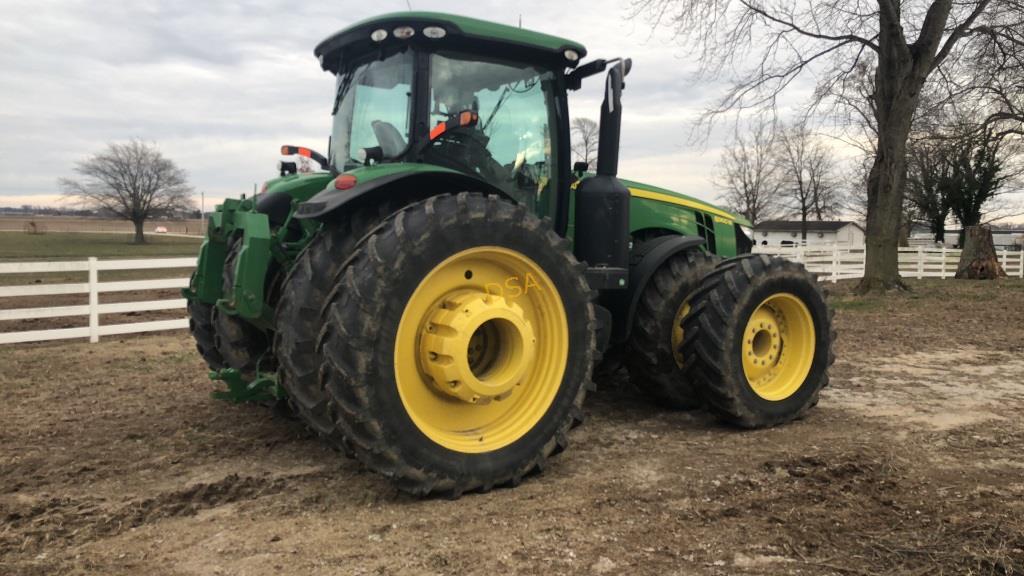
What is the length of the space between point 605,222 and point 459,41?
4.87 ft

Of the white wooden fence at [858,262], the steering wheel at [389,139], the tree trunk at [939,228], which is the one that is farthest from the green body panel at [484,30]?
the tree trunk at [939,228]

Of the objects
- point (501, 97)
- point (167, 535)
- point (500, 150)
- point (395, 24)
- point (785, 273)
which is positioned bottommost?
point (167, 535)

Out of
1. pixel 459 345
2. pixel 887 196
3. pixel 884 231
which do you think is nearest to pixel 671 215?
pixel 459 345

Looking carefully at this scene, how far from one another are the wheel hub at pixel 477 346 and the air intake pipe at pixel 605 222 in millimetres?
1057

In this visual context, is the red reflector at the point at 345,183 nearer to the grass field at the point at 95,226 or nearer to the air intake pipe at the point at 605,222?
the air intake pipe at the point at 605,222

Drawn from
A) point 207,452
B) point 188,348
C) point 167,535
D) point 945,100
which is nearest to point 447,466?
point 167,535

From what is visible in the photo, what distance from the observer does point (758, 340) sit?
514 cm

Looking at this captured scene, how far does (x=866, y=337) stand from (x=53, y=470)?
30.4ft

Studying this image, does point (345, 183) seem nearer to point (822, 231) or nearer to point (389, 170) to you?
point (389, 170)

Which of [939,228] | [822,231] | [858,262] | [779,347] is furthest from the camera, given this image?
[822,231]

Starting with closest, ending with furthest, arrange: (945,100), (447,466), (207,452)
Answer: (447,466) → (207,452) → (945,100)

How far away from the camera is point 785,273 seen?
5020 millimetres

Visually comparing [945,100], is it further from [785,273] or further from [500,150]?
[500,150]

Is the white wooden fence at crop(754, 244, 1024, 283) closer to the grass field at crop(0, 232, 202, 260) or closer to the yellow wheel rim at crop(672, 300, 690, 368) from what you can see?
the yellow wheel rim at crop(672, 300, 690, 368)
